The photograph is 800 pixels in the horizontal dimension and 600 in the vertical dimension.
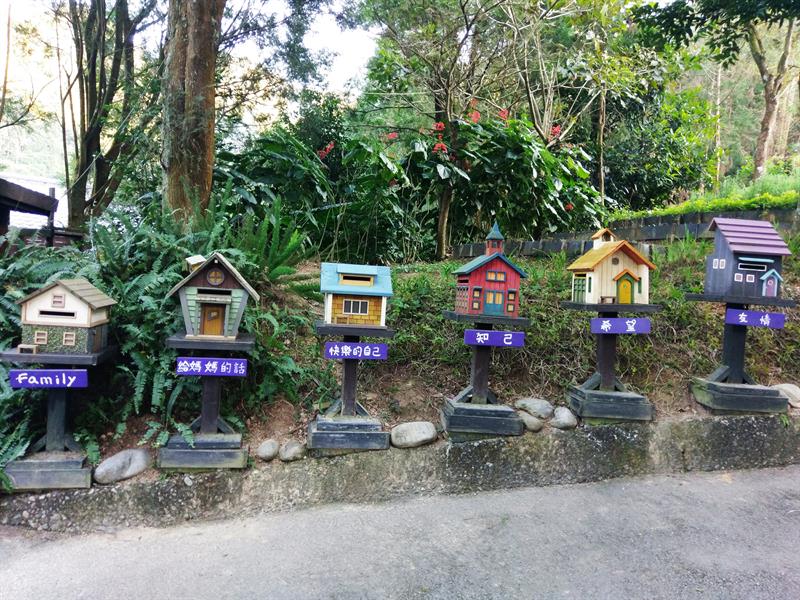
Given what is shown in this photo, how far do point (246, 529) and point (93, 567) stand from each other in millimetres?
738

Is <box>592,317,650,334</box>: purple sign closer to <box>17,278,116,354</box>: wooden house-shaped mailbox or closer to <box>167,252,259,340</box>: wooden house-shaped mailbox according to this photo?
<box>167,252,259,340</box>: wooden house-shaped mailbox

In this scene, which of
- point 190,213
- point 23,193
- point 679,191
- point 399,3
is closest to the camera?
point 190,213

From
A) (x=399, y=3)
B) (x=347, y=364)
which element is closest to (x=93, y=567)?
(x=347, y=364)

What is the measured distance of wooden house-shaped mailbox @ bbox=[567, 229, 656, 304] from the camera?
3.14 m

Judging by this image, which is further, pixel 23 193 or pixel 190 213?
pixel 23 193

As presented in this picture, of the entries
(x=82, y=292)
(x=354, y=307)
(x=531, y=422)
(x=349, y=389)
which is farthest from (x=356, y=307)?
(x=82, y=292)

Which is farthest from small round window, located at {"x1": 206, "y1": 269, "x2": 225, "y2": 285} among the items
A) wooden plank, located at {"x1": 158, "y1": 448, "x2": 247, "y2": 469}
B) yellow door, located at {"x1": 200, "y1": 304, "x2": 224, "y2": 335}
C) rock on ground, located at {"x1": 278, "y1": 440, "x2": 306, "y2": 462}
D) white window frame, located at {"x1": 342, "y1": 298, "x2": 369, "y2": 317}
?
rock on ground, located at {"x1": 278, "y1": 440, "x2": 306, "y2": 462}

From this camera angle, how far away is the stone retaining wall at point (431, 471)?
2725mm

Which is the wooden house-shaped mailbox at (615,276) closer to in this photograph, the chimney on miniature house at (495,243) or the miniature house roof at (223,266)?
the chimney on miniature house at (495,243)

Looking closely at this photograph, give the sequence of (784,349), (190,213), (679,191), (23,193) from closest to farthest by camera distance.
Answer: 1. (784,349)
2. (190,213)
3. (23,193)
4. (679,191)

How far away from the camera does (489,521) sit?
8.95ft

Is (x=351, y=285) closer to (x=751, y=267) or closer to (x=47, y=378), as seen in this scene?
(x=47, y=378)

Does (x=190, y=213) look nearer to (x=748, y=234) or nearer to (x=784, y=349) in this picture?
(x=748, y=234)

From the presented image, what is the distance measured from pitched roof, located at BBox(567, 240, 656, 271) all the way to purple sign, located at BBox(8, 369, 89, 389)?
316 cm
